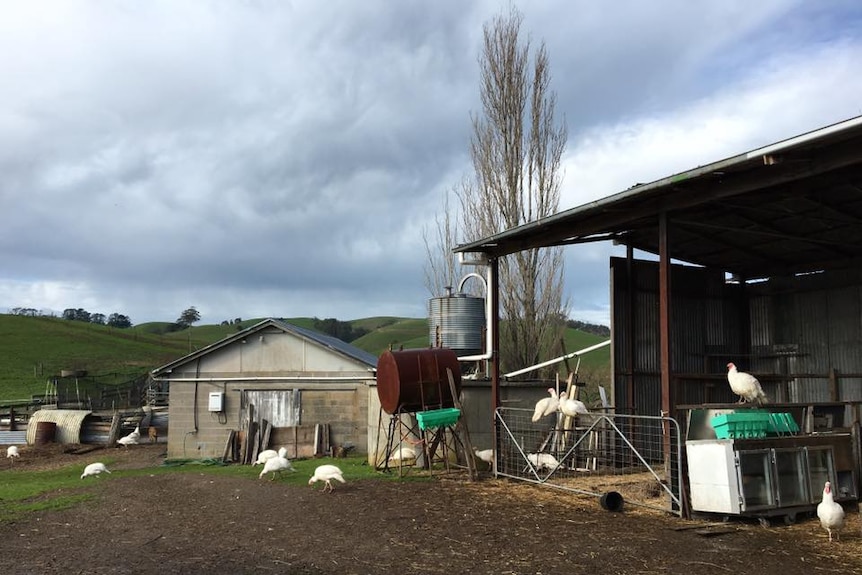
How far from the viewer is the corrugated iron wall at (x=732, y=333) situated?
529 inches

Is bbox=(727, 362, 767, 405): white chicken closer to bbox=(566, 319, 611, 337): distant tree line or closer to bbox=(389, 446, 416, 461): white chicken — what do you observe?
bbox=(389, 446, 416, 461): white chicken

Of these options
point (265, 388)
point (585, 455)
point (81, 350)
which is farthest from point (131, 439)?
point (81, 350)

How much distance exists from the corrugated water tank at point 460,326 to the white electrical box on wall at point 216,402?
878cm

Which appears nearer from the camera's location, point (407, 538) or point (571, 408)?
point (407, 538)

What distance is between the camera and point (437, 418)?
13398 mm

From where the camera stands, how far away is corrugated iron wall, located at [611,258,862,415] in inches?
529

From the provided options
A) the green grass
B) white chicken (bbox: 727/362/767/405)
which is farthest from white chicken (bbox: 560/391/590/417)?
the green grass

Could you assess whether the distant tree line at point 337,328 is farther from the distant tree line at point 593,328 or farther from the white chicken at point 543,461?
the white chicken at point 543,461

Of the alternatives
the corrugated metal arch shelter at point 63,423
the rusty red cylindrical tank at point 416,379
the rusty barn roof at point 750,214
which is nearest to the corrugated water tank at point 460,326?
the rusty red cylindrical tank at point 416,379

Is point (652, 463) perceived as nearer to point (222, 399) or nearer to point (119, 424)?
point (222, 399)

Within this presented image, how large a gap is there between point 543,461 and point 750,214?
5471mm

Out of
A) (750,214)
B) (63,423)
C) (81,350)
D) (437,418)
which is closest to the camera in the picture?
(750,214)

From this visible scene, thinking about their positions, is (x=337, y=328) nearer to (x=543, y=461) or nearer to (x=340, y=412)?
(x=340, y=412)

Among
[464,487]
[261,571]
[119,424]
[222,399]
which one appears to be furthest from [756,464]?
[119,424]
